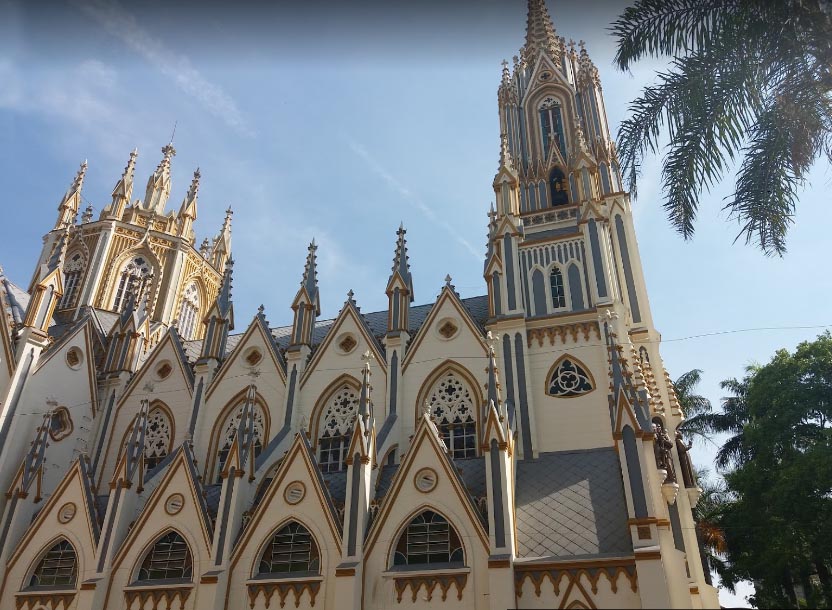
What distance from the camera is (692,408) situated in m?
39.4

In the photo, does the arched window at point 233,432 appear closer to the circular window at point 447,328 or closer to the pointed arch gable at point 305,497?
the pointed arch gable at point 305,497

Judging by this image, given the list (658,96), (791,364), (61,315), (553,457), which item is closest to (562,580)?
(553,457)

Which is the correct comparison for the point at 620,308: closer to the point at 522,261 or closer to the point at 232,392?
the point at 522,261

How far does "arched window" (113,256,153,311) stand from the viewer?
1431 inches

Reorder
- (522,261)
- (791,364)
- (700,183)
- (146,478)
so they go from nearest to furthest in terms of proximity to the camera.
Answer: (700,183) < (146,478) < (522,261) < (791,364)

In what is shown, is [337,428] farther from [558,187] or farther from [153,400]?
[558,187]

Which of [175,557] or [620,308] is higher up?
[620,308]

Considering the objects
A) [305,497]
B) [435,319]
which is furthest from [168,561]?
[435,319]

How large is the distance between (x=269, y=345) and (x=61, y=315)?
16.4 m

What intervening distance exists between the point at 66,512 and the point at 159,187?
27.0m

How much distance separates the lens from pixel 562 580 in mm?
15875

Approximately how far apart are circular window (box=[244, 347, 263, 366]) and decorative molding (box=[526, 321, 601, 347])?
11253 mm

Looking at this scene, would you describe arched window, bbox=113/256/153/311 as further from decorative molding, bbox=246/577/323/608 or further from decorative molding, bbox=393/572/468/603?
decorative molding, bbox=393/572/468/603

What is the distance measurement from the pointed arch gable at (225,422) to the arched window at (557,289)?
39.3ft
